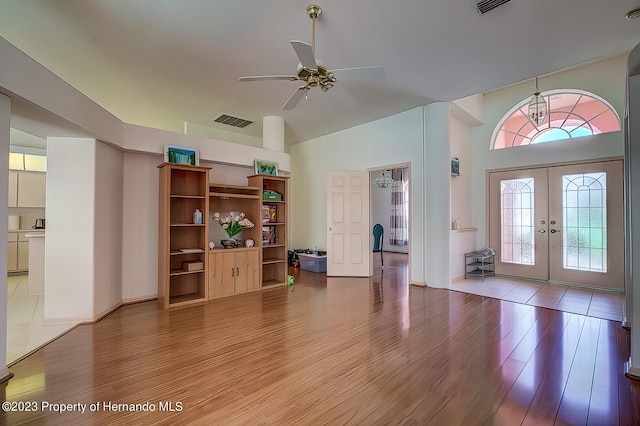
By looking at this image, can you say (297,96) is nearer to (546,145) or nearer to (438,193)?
(438,193)

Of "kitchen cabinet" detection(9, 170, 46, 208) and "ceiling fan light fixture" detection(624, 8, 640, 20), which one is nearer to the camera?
"ceiling fan light fixture" detection(624, 8, 640, 20)

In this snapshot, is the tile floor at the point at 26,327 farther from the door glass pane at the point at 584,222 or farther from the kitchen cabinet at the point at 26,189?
the door glass pane at the point at 584,222

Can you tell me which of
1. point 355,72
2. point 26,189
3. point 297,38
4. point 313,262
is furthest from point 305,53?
point 26,189

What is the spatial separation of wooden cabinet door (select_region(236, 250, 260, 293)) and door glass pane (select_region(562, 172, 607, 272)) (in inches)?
215

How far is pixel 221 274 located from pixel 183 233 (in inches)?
34.6

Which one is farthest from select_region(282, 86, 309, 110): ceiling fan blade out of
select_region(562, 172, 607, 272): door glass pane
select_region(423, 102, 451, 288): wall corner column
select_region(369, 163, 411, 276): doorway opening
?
select_region(369, 163, 411, 276): doorway opening

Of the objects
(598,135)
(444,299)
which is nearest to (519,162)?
(598,135)

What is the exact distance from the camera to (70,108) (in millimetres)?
2871

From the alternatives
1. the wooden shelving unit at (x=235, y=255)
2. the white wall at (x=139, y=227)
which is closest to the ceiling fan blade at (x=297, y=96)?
the wooden shelving unit at (x=235, y=255)

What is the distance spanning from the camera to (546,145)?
529 cm

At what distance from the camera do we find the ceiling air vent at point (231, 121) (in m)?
5.67

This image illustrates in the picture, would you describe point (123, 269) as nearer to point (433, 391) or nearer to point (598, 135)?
point (433, 391)

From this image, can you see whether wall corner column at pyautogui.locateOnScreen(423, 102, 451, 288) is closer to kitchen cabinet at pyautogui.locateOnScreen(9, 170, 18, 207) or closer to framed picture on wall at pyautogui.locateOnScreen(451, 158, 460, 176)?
framed picture on wall at pyautogui.locateOnScreen(451, 158, 460, 176)

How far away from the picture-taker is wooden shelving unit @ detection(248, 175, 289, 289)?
202 inches
